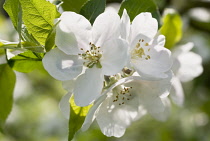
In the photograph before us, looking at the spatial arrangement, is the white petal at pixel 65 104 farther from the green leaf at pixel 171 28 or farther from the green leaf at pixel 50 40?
the green leaf at pixel 171 28

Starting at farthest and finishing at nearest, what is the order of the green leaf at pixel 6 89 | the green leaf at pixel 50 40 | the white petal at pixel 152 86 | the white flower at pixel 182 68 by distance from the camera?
1. the white flower at pixel 182 68
2. the green leaf at pixel 6 89
3. the white petal at pixel 152 86
4. the green leaf at pixel 50 40

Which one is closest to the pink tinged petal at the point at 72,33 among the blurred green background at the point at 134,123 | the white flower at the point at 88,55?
the white flower at the point at 88,55

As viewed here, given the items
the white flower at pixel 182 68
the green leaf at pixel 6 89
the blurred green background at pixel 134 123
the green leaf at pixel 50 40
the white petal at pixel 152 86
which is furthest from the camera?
the blurred green background at pixel 134 123

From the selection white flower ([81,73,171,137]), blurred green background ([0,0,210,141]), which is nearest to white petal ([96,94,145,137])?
white flower ([81,73,171,137])

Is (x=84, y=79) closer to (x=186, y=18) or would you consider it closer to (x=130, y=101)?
(x=130, y=101)

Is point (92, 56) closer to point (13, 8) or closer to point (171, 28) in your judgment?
point (13, 8)

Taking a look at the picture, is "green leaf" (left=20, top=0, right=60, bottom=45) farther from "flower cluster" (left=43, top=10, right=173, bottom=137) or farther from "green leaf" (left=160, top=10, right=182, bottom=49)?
"green leaf" (left=160, top=10, right=182, bottom=49)

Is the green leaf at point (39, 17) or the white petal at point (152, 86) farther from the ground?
the green leaf at point (39, 17)
